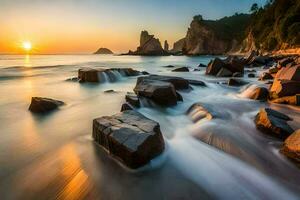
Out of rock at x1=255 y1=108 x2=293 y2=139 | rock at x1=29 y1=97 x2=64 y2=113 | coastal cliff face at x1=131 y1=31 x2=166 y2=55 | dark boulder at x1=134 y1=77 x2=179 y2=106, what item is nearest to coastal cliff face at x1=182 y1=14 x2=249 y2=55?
coastal cliff face at x1=131 y1=31 x2=166 y2=55

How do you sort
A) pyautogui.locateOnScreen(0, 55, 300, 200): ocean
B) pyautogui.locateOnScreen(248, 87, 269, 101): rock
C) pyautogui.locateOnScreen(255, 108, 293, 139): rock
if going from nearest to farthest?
1. pyautogui.locateOnScreen(0, 55, 300, 200): ocean
2. pyautogui.locateOnScreen(255, 108, 293, 139): rock
3. pyautogui.locateOnScreen(248, 87, 269, 101): rock

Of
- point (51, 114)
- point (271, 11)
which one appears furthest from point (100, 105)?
point (271, 11)

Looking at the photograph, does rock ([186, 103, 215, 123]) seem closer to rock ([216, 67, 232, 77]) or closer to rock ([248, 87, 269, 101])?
rock ([248, 87, 269, 101])

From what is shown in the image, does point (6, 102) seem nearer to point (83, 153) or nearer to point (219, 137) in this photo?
point (83, 153)

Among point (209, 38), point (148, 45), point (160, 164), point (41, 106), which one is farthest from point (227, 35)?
point (160, 164)

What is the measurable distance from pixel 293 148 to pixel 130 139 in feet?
10.7

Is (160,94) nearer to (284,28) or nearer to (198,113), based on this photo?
(198,113)

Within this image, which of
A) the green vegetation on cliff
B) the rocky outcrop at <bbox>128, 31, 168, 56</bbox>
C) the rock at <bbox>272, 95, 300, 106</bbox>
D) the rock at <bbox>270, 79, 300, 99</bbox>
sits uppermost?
the green vegetation on cliff

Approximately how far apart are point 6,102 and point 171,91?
7.65m

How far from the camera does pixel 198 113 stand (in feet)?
25.1

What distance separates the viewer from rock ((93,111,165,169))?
4383 millimetres

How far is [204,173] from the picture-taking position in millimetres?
4426

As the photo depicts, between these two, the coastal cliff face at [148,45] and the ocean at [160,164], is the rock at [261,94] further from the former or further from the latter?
the coastal cliff face at [148,45]

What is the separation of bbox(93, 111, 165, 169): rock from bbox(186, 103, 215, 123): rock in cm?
252
